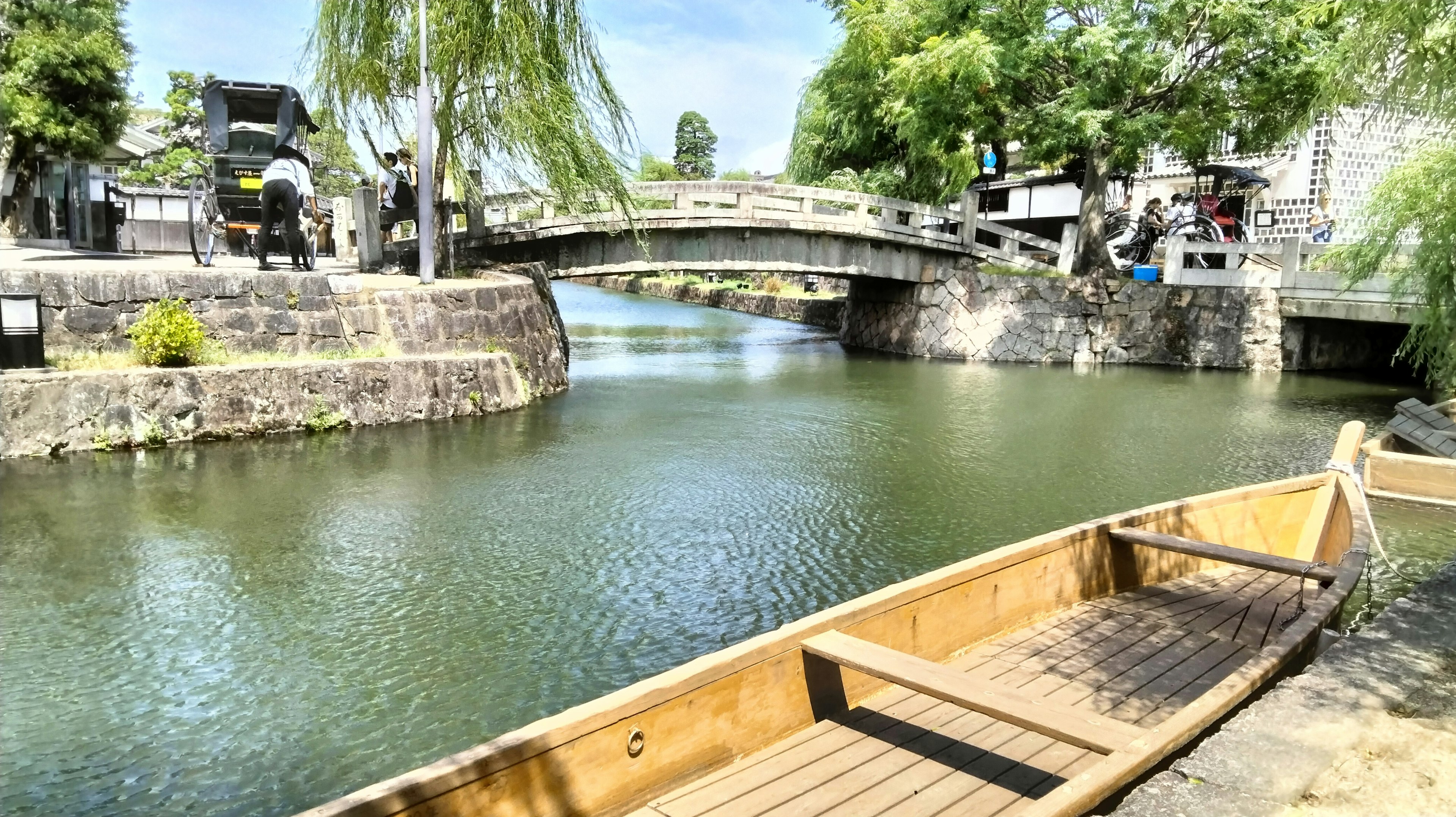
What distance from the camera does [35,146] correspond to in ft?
65.1

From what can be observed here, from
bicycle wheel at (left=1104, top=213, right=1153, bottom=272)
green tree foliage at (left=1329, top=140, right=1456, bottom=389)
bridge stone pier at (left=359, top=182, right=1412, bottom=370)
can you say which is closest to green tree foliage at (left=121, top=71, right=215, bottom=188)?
bridge stone pier at (left=359, top=182, right=1412, bottom=370)

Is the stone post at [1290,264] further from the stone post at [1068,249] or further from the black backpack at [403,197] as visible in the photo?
the black backpack at [403,197]

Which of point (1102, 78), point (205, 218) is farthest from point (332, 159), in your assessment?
point (1102, 78)

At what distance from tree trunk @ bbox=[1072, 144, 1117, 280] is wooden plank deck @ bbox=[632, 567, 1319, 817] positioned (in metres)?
17.6

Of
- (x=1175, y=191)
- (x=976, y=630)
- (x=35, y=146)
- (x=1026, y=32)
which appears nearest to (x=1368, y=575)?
(x=976, y=630)

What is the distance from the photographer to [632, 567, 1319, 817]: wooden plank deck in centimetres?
359

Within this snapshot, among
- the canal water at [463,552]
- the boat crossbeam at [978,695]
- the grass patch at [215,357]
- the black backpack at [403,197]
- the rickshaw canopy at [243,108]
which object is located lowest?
the canal water at [463,552]

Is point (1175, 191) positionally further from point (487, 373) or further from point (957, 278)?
point (487, 373)

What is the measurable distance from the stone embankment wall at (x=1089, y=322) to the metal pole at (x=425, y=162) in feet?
38.8

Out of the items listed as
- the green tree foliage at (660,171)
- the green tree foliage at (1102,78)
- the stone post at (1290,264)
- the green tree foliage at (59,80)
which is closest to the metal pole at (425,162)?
the green tree foliage at (59,80)

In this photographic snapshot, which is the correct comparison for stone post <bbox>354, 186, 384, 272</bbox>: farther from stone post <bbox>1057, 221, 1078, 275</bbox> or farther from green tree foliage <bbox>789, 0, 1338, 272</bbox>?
stone post <bbox>1057, 221, 1078, 275</bbox>

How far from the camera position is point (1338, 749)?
359 centimetres

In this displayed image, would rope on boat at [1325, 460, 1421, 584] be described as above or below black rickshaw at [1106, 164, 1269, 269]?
below

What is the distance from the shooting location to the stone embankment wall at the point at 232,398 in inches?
405
